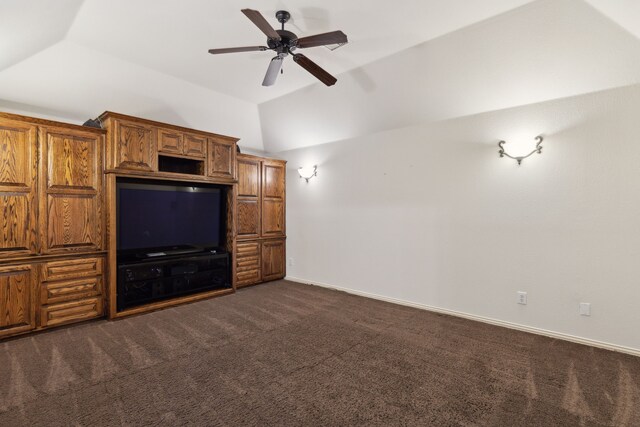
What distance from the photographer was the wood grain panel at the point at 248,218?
15.9ft

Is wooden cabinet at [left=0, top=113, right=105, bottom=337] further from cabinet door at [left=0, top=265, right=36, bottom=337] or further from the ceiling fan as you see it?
the ceiling fan

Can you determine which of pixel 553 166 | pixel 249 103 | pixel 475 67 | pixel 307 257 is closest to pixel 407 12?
pixel 475 67

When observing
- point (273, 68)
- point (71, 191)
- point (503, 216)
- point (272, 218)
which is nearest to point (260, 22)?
point (273, 68)

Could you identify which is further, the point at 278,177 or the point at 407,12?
the point at 278,177

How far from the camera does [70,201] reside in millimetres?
3219

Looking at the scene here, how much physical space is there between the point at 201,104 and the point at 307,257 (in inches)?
117

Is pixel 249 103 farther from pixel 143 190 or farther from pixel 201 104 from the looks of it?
pixel 143 190

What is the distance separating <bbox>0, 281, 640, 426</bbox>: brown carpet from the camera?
1.88m

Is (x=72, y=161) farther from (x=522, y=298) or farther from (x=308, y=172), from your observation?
(x=522, y=298)

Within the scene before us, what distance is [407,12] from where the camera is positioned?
258cm

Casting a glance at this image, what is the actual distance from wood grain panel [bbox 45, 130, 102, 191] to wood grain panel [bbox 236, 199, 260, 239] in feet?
6.33

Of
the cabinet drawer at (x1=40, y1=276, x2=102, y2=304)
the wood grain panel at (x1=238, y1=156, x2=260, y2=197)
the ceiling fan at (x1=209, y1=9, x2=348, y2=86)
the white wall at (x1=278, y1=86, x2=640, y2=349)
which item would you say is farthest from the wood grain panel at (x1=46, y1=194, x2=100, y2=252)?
the white wall at (x1=278, y1=86, x2=640, y2=349)

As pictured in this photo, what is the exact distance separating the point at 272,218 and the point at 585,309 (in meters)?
4.28

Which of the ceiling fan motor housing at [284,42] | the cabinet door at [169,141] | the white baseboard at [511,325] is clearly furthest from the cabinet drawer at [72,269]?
the white baseboard at [511,325]
